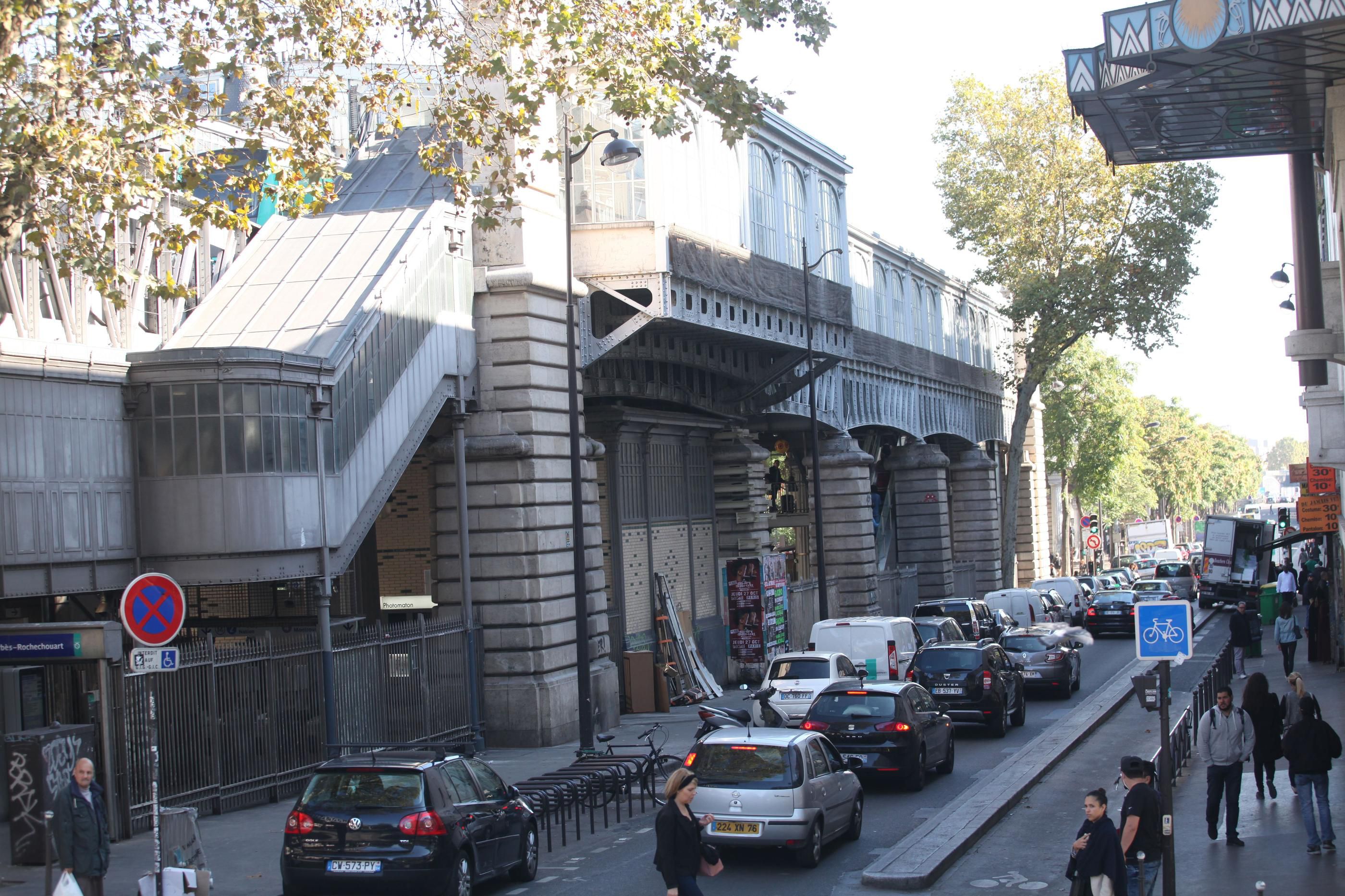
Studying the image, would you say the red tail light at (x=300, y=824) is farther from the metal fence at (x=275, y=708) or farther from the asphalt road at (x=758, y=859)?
the metal fence at (x=275, y=708)

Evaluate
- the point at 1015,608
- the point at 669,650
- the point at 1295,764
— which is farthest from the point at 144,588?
the point at 1015,608

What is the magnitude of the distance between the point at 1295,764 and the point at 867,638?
1329cm

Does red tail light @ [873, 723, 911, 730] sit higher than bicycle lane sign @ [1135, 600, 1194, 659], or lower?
lower

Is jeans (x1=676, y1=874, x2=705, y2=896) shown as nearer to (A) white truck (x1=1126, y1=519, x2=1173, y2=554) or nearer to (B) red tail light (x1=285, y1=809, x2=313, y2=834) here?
(B) red tail light (x1=285, y1=809, x2=313, y2=834)

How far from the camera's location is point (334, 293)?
2250 cm

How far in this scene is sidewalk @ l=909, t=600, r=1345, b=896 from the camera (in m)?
13.2

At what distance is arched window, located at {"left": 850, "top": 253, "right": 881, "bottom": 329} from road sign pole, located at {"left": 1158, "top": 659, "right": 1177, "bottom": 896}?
32.0m

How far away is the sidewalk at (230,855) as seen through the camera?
1358cm

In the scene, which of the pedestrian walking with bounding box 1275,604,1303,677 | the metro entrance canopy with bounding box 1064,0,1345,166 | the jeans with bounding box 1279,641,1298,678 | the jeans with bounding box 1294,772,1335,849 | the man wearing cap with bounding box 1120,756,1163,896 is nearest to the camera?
the man wearing cap with bounding box 1120,756,1163,896

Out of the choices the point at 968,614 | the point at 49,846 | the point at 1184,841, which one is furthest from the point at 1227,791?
the point at 968,614

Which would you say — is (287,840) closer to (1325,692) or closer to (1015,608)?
(1325,692)

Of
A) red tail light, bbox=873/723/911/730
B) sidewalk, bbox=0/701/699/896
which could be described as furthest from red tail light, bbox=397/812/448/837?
red tail light, bbox=873/723/911/730

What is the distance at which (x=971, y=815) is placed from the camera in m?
16.5

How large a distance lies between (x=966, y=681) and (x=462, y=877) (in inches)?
528
